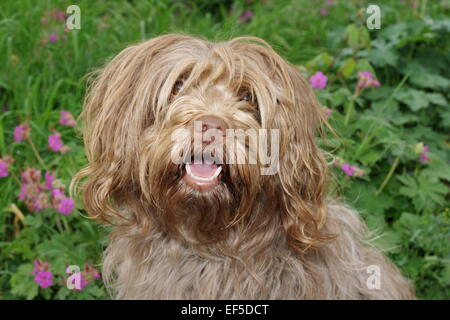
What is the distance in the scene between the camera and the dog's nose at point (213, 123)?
8.82 ft

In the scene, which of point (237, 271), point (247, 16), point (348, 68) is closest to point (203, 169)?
point (237, 271)

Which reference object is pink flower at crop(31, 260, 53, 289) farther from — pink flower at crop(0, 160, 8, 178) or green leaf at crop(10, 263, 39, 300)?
pink flower at crop(0, 160, 8, 178)

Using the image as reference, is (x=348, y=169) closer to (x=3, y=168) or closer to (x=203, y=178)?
(x=203, y=178)

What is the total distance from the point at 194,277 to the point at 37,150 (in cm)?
168

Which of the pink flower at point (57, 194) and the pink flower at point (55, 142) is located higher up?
the pink flower at point (55, 142)

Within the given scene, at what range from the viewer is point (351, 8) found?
5.95m

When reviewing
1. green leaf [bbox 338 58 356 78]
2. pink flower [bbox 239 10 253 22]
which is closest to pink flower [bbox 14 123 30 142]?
green leaf [bbox 338 58 356 78]

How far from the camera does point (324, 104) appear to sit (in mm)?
4535

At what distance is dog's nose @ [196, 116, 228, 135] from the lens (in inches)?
106

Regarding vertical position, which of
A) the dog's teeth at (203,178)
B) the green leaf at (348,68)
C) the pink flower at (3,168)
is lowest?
the pink flower at (3,168)

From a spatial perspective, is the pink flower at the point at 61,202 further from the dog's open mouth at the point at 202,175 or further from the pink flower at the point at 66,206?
the dog's open mouth at the point at 202,175

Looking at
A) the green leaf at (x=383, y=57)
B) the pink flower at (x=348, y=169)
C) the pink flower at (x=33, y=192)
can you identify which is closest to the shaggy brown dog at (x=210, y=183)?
the pink flower at (x=348, y=169)

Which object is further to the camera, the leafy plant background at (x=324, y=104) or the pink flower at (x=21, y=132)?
the pink flower at (x=21, y=132)
